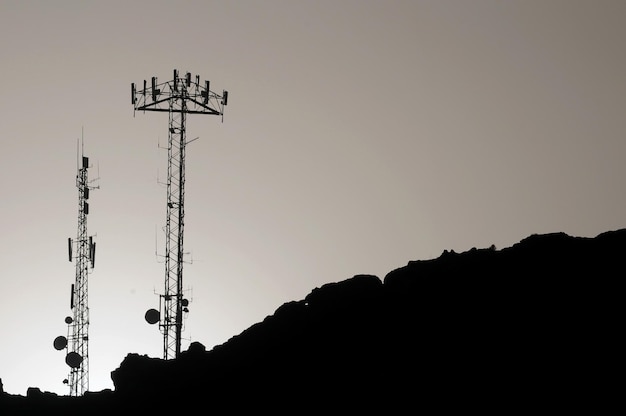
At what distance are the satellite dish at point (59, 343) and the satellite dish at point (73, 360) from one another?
1780 mm

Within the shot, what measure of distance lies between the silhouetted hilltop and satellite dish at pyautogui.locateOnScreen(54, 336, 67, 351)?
19.9 metres

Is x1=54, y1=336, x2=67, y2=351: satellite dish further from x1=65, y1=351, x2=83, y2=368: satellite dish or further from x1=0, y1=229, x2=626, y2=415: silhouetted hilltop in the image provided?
x1=0, y1=229, x2=626, y2=415: silhouetted hilltop

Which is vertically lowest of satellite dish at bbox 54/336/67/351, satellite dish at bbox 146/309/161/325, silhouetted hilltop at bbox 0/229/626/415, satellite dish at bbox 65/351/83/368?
silhouetted hilltop at bbox 0/229/626/415

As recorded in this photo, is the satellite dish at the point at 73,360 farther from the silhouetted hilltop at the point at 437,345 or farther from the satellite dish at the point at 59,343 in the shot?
the silhouetted hilltop at the point at 437,345

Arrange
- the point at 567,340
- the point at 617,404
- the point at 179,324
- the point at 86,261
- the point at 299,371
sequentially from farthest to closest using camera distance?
1. the point at 86,261
2. the point at 179,324
3. the point at 299,371
4. the point at 567,340
5. the point at 617,404

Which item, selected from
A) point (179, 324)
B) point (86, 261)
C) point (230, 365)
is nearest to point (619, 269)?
point (230, 365)

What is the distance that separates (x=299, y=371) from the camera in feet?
101

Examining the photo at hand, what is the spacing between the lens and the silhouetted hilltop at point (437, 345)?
89.8ft

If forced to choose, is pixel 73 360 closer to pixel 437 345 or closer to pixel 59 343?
pixel 59 343

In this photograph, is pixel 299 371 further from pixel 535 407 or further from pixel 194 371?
pixel 535 407

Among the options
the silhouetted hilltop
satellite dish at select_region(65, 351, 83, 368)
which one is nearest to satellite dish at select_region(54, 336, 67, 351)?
satellite dish at select_region(65, 351, 83, 368)

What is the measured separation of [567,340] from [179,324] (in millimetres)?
23117

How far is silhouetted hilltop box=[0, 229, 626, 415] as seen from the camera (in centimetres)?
2738

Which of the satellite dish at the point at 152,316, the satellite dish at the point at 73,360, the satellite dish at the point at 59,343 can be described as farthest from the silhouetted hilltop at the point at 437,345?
the satellite dish at the point at 59,343
